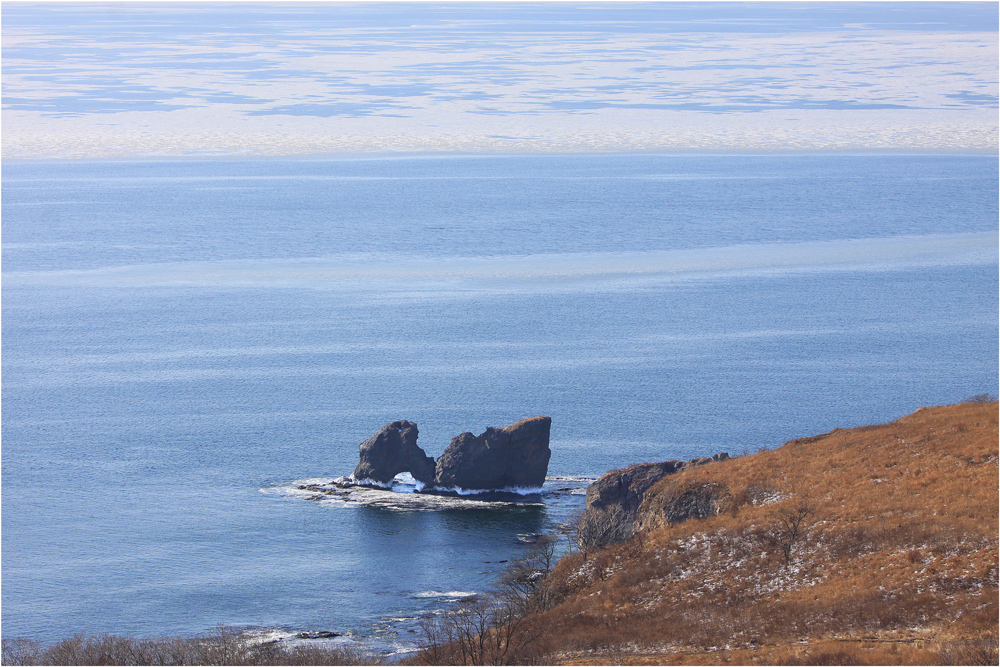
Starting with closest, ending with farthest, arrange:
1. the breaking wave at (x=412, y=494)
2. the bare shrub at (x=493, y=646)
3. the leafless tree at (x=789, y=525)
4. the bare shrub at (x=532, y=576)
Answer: the bare shrub at (x=493, y=646), the leafless tree at (x=789, y=525), the bare shrub at (x=532, y=576), the breaking wave at (x=412, y=494)

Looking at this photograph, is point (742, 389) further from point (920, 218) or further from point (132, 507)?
point (920, 218)

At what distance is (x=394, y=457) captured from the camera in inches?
3206

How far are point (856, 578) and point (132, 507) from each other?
55005 mm

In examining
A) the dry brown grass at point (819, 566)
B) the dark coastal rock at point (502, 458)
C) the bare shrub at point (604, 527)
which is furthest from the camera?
the dark coastal rock at point (502, 458)

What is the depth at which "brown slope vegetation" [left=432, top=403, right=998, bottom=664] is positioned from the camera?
125 feet

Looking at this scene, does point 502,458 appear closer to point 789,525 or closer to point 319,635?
point 319,635

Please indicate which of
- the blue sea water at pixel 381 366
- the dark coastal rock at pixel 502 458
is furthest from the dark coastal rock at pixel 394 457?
the blue sea water at pixel 381 366

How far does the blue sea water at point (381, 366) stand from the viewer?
6869cm

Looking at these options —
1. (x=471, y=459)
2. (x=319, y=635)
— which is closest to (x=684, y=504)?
(x=319, y=635)

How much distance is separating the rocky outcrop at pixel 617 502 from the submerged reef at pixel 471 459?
599 inches

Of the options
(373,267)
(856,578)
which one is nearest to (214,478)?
(856,578)

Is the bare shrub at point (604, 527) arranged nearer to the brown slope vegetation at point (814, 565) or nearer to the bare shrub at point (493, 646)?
the brown slope vegetation at point (814, 565)

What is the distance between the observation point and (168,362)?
117 m

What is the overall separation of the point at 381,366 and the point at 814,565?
72887mm
